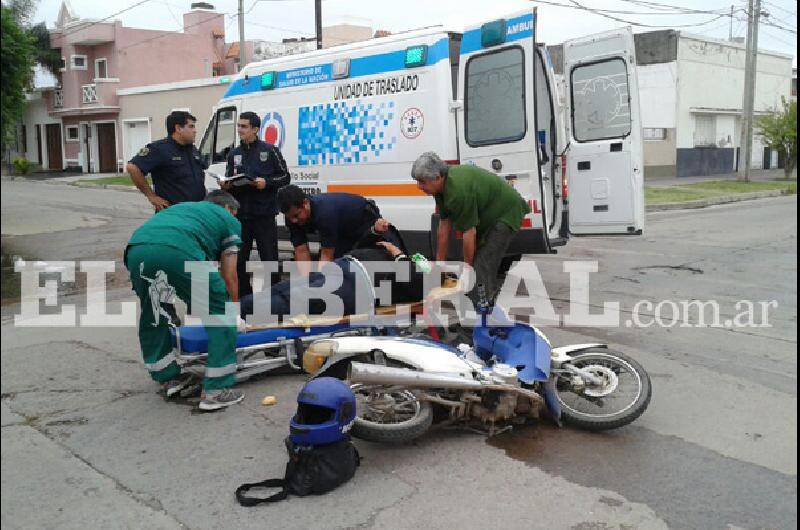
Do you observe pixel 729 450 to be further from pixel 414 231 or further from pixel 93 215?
pixel 93 215

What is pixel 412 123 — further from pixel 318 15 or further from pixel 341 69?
pixel 318 15

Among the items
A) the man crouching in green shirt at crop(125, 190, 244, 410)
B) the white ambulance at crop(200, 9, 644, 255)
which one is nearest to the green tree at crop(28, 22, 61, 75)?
the white ambulance at crop(200, 9, 644, 255)

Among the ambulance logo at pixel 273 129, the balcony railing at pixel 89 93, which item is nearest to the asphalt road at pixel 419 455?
the ambulance logo at pixel 273 129

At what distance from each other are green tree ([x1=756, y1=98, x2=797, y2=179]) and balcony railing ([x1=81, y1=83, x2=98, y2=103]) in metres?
30.8

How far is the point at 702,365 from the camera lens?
5.84 m

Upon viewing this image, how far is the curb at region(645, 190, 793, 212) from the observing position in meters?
20.1

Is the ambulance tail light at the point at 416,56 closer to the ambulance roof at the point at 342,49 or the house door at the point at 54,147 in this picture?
the ambulance roof at the point at 342,49

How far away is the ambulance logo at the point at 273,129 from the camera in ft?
32.4

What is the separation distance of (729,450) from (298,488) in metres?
2.46

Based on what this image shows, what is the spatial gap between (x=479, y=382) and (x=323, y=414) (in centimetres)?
92

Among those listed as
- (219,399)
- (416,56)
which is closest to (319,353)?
(219,399)

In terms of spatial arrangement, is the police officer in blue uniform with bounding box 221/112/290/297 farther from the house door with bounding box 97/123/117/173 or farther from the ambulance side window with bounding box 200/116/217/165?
the house door with bounding box 97/123/117/173

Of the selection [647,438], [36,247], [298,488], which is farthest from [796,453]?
[36,247]

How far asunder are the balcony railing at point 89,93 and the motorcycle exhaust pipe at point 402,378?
35.7 meters
